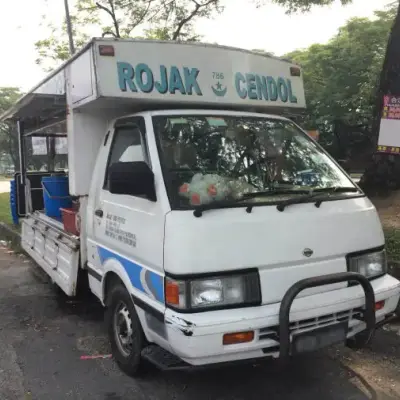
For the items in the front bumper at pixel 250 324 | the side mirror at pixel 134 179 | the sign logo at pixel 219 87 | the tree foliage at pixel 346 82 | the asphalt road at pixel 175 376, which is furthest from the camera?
the tree foliage at pixel 346 82

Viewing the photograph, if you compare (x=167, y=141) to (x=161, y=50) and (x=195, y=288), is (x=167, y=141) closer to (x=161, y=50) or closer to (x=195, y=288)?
(x=161, y=50)

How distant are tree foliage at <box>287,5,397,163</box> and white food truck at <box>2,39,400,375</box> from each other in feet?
48.4

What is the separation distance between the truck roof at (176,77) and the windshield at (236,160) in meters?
0.24

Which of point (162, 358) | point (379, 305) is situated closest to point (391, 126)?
point (379, 305)

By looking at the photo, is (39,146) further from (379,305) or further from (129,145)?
(379,305)

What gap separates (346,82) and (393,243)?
15169 millimetres

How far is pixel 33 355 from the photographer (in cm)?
418

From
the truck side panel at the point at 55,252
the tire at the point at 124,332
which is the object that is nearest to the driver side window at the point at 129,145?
the tire at the point at 124,332

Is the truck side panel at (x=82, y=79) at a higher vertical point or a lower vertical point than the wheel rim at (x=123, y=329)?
higher

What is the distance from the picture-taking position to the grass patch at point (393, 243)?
5347 mm

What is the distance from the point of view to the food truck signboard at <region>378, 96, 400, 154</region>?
5785 mm

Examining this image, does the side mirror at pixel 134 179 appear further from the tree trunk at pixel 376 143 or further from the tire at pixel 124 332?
the tree trunk at pixel 376 143

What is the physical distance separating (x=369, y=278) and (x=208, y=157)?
1455 millimetres

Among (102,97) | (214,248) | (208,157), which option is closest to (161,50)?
(102,97)
